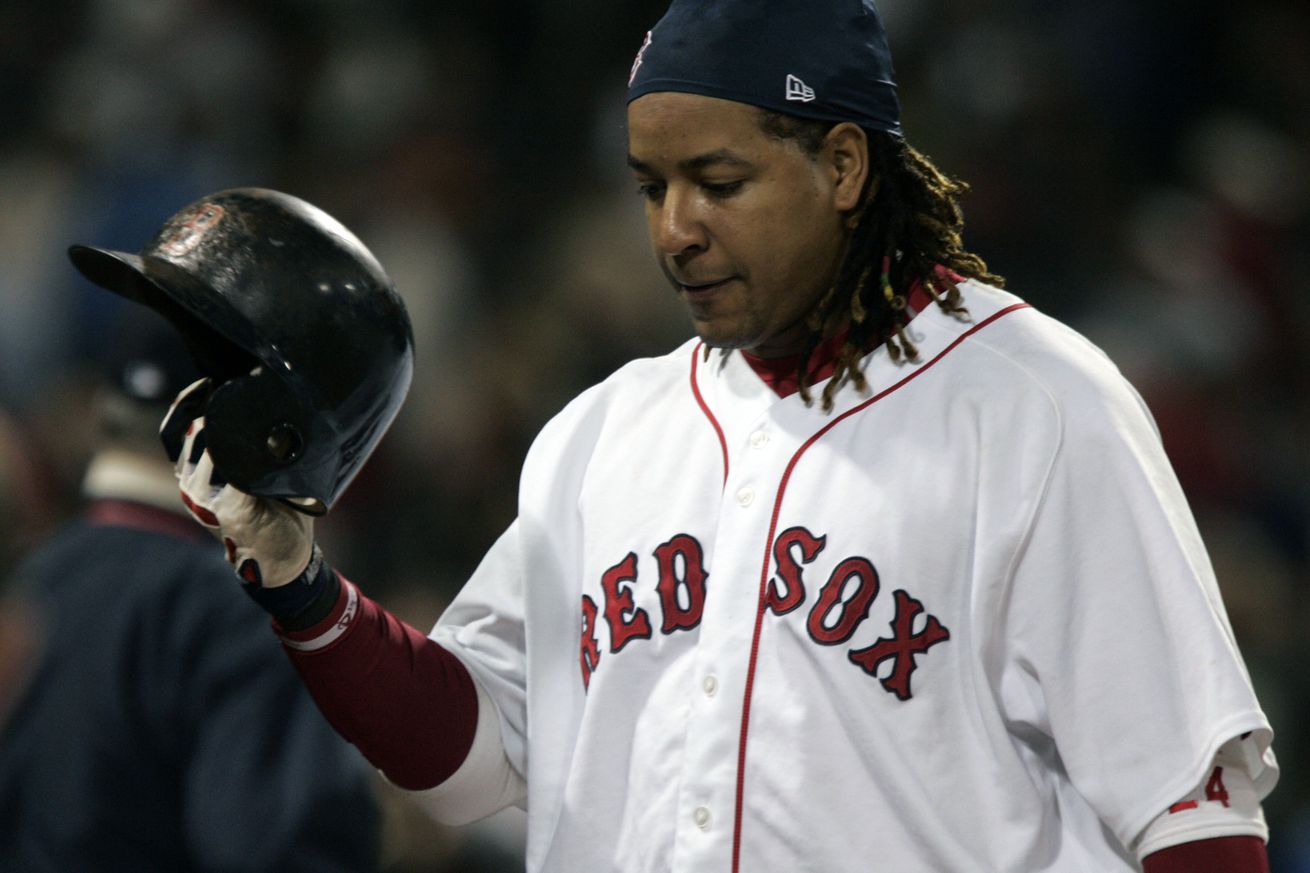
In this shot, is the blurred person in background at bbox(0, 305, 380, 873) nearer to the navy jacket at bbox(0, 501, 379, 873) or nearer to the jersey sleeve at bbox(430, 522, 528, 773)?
the navy jacket at bbox(0, 501, 379, 873)

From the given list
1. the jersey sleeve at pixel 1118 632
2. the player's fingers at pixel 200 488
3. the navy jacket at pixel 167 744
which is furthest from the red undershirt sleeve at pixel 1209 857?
the navy jacket at pixel 167 744

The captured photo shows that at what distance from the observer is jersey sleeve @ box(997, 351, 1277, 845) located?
2074 millimetres

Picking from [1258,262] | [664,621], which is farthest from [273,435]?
[1258,262]

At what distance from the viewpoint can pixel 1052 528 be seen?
2.14 m

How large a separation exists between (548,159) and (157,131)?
1649 millimetres

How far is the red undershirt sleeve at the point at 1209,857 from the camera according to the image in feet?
6.66

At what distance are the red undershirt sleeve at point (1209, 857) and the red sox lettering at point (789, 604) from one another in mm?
355

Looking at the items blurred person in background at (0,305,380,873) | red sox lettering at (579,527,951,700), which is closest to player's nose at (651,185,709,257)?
red sox lettering at (579,527,951,700)

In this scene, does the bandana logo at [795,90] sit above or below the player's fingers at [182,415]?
above

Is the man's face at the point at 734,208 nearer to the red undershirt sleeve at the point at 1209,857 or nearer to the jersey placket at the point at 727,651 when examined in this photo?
the jersey placket at the point at 727,651

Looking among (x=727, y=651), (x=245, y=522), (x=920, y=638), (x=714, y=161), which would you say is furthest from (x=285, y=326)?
(x=920, y=638)

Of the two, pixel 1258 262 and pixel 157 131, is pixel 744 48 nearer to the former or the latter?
pixel 1258 262

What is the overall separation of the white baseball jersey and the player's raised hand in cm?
42

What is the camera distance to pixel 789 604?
2.24 metres
